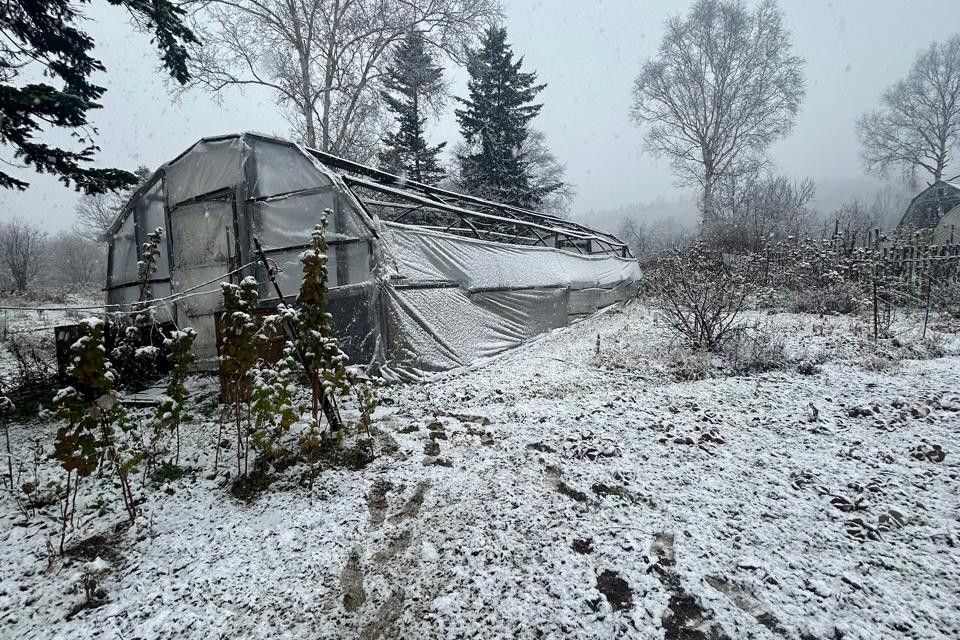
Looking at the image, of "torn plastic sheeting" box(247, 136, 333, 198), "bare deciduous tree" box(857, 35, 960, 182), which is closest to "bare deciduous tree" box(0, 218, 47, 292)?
"torn plastic sheeting" box(247, 136, 333, 198)

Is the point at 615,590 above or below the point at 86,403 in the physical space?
below

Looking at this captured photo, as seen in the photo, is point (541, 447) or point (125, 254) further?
point (125, 254)

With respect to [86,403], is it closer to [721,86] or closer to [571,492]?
[571,492]

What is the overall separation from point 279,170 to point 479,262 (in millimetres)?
3355

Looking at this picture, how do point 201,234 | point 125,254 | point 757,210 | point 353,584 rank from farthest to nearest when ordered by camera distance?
point 757,210 → point 125,254 → point 201,234 → point 353,584

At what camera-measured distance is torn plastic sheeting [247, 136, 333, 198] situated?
5.24 meters

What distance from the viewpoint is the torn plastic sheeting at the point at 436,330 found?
5.07 meters

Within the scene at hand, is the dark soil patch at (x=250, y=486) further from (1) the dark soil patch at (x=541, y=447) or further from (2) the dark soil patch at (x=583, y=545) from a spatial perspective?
(2) the dark soil patch at (x=583, y=545)

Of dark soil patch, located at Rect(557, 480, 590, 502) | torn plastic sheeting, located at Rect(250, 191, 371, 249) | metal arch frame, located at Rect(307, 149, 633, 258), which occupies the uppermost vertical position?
metal arch frame, located at Rect(307, 149, 633, 258)

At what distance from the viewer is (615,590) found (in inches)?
67.6

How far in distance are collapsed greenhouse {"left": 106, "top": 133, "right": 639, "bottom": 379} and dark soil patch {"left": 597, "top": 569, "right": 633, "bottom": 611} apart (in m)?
3.63

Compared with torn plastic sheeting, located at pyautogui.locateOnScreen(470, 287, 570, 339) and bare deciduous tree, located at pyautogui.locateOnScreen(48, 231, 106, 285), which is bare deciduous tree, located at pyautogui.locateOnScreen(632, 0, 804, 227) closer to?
torn plastic sheeting, located at pyautogui.locateOnScreen(470, 287, 570, 339)

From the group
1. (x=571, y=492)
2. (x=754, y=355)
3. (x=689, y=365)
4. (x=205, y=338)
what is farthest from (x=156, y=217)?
(x=754, y=355)

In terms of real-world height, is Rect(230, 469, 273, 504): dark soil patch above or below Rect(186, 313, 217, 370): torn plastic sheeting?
below
